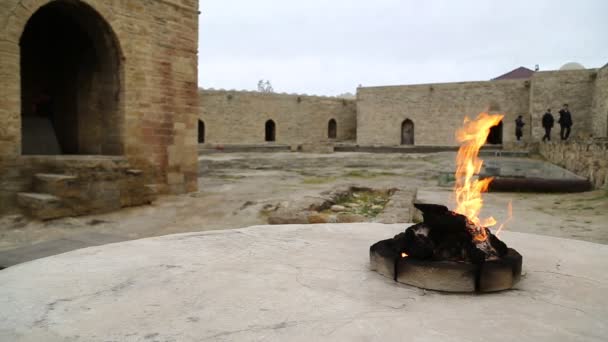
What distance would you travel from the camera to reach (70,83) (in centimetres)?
842

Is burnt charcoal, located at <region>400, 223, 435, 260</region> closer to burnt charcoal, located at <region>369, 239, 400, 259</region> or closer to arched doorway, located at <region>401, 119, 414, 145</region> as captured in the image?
burnt charcoal, located at <region>369, 239, 400, 259</region>

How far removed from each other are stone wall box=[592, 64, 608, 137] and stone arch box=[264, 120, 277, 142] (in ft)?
59.4

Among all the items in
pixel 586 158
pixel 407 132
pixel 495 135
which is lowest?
pixel 586 158

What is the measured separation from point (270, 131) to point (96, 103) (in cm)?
2291

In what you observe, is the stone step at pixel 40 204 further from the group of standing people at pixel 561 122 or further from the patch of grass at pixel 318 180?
the group of standing people at pixel 561 122

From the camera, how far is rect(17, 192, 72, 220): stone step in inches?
240

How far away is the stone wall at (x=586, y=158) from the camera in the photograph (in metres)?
7.67

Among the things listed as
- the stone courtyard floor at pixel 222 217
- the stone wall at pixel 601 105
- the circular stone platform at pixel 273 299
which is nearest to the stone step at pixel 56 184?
the stone courtyard floor at pixel 222 217

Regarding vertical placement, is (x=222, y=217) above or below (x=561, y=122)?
below

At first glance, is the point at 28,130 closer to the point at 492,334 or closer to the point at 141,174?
the point at 141,174

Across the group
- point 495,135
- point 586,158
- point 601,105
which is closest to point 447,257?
point 586,158

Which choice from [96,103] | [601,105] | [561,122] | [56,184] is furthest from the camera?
[601,105]

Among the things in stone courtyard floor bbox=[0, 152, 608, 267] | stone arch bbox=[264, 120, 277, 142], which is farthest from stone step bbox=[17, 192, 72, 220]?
stone arch bbox=[264, 120, 277, 142]

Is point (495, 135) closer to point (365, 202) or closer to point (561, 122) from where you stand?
point (561, 122)
